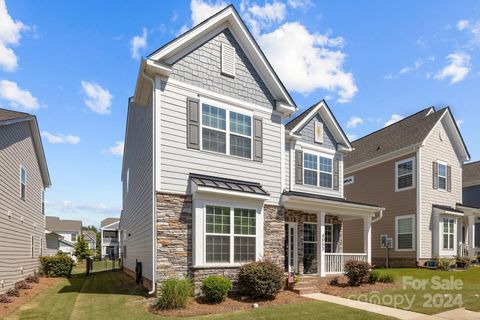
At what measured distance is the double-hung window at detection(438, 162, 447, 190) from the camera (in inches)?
880

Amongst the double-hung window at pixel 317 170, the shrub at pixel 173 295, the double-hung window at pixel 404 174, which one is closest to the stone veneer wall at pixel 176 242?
the shrub at pixel 173 295

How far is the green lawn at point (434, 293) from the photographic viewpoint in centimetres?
1077

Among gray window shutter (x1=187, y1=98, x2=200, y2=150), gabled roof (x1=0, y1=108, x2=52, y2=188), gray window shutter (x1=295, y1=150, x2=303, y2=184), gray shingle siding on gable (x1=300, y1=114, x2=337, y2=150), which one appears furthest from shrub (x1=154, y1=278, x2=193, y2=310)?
gray shingle siding on gable (x1=300, y1=114, x2=337, y2=150)

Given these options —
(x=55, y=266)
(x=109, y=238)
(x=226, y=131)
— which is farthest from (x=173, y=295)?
(x=109, y=238)

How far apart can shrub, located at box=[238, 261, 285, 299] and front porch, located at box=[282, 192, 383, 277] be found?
3.29 meters

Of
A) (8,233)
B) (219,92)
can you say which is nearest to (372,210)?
(219,92)

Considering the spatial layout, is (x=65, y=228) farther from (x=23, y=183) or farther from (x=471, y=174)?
(x=471, y=174)

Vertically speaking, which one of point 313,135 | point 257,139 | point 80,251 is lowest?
point 80,251

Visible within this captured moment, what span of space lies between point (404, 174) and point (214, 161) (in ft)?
47.5

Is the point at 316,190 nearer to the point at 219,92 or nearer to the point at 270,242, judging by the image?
the point at 270,242

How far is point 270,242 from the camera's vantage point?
1327 centimetres

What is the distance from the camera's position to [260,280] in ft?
36.5

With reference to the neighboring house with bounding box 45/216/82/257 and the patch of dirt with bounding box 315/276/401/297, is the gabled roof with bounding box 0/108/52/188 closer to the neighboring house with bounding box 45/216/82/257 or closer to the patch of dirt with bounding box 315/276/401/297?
the patch of dirt with bounding box 315/276/401/297

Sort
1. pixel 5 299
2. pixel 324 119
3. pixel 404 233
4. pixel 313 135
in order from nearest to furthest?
1. pixel 5 299
2. pixel 313 135
3. pixel 324 119
4. pixel 404 233
